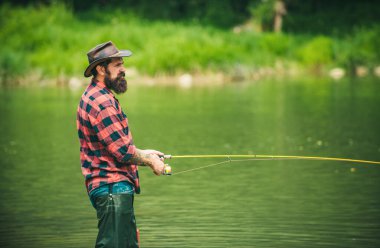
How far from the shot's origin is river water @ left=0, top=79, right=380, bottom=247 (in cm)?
843

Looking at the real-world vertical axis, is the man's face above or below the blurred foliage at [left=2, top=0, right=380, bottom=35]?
below

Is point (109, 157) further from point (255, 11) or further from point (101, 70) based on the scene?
point (255, 11)

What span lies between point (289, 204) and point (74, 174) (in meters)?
4.01

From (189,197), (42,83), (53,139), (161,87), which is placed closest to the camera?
(189,197)

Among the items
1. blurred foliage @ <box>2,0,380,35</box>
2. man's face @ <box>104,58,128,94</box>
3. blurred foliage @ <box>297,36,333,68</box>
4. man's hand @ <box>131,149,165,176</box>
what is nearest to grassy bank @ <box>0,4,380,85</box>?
blurred foliage @ <box>297,36,333,68</box>

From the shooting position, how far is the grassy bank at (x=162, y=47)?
35.4 m

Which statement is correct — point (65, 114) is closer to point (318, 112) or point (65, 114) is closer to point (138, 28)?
point (318, 112)

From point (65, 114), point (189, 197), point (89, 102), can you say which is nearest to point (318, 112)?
point (65, 114)

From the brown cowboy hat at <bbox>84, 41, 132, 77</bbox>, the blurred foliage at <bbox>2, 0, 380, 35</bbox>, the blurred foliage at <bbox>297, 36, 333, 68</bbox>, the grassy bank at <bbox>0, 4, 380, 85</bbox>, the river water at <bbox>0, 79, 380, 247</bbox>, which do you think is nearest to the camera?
the brown cowboy hat at <bbox>84, 41, 132, 77</bbox>

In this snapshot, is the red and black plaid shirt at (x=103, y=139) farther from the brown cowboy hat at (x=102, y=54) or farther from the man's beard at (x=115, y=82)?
the brown cowboy hat at (x=102, y=54)

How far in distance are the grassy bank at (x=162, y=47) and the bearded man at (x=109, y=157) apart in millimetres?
29001

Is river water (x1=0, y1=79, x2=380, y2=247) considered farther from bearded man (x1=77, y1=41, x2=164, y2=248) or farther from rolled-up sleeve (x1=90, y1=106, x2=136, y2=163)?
rolled-up sleeve (x1=90, y1=106, x2=136, y2=163)

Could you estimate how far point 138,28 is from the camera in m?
41.6

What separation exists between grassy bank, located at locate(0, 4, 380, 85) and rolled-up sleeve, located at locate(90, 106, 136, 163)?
1147 inches
